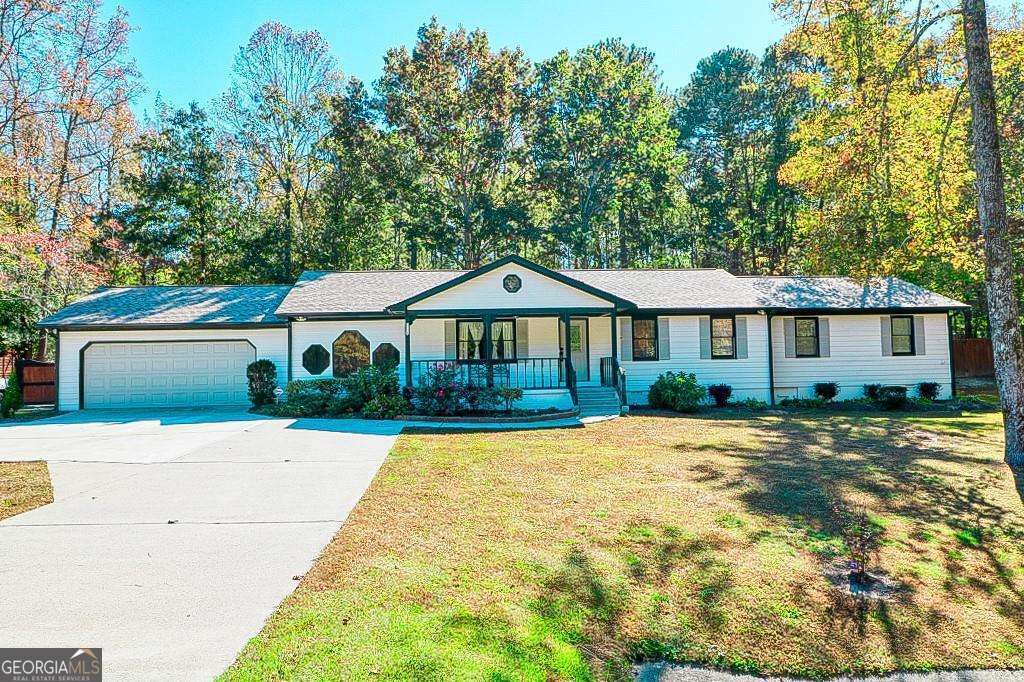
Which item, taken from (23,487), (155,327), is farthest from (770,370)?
(155,327)

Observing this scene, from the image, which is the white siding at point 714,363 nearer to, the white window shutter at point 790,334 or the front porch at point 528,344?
the white window shutter at point 790,334

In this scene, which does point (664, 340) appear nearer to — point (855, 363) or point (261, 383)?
point (855, 363)

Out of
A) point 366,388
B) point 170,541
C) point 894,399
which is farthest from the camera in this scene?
point 894,399

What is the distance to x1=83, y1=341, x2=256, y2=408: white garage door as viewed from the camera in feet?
56.0

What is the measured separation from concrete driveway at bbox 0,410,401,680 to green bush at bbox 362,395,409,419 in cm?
326

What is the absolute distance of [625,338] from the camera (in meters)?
17.1

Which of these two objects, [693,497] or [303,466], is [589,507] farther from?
[303,466]

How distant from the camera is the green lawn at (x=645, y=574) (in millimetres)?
3350

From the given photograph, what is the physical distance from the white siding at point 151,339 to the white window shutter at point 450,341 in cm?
510

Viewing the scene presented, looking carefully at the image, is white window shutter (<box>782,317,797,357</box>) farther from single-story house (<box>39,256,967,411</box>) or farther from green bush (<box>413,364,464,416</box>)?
green bush (<box>413,364,464,416</box>)

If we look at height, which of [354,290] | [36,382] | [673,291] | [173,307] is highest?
[354,290]

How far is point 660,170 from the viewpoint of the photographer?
100 ft

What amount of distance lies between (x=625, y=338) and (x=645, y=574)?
515 inches

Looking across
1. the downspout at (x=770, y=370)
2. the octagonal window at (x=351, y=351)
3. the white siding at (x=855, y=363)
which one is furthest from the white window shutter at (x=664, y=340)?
the octagonal window at (x=351, y=351)
